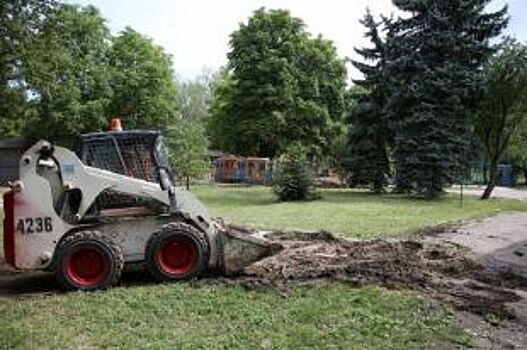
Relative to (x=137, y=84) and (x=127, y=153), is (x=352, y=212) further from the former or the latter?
(x=137, y=84)

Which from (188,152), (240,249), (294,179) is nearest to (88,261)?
(240,249)

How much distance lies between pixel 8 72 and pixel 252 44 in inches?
1293

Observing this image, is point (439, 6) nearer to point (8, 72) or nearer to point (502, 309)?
point (8, 72)

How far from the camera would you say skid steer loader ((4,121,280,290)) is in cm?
918

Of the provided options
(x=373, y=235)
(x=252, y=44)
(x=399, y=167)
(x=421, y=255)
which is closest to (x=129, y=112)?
(x=252, y=44)

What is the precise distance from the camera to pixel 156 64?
186 ft

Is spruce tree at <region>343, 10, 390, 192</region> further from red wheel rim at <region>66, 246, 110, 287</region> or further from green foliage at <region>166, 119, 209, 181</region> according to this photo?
red wheel rim at <region>66, 246, 110, 287</region>

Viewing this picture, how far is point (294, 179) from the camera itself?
90.5 ft

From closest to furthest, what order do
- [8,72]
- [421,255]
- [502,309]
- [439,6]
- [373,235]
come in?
[502,309]
[421,255]
[373,235]
[8,72]
[439,6]

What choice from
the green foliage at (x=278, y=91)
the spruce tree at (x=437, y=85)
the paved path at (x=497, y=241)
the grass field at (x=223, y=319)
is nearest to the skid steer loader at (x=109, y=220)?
the grass field at (x=223, y=319)

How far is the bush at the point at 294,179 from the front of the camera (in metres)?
27.5

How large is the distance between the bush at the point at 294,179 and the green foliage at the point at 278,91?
23039 millimetres

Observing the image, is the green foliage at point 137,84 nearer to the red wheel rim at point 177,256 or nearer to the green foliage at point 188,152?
the green foliage at point 188,152

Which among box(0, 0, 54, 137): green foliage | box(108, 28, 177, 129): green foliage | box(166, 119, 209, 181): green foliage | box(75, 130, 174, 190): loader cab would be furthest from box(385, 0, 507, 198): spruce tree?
box(108, 28, 177, 129): green foliage
